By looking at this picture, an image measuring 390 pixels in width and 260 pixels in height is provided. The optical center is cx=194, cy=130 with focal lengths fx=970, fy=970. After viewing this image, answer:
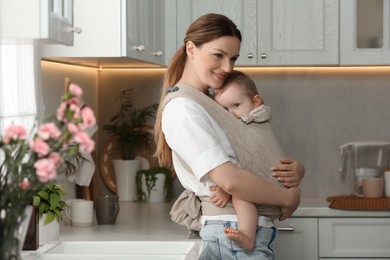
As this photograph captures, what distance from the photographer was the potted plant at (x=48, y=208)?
3189 mm

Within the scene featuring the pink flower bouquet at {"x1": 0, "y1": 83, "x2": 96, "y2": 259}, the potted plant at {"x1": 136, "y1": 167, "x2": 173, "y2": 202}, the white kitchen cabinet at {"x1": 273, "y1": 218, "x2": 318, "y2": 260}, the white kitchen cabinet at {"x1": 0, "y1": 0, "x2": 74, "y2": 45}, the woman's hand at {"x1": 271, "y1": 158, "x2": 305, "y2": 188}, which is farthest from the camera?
the potted plant at {"x1": 136, "y1": 167, "x2": 173, "y2": 202}

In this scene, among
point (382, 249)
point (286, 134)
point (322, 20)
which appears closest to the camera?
point (382, 249)

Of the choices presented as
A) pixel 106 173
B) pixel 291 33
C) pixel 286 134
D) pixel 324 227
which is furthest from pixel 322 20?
pixel 106 173

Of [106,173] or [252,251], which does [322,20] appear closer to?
[106,173]

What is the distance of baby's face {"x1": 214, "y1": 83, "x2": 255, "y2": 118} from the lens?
3.22 metres

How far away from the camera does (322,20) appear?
4.66 m

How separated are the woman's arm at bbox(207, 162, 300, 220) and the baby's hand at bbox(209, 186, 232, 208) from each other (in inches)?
3.0

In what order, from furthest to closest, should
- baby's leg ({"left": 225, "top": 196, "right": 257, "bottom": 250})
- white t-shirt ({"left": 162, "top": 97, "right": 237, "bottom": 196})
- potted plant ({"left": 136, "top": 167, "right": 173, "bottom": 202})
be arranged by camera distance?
1. potted plant ({"left": 136, "top": 167, "right": 173, "bottom": 202})
2. baby's leg ({"left": 225, "top": 196, "right": 257, "bottom": 250})
3. white t-shirt ({"left": 162, "top": 97, "right": 237, "bottom": 196})

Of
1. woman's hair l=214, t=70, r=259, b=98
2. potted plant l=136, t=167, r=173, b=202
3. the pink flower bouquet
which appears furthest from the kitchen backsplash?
the pink flower bouquet

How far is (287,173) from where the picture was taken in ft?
10.4

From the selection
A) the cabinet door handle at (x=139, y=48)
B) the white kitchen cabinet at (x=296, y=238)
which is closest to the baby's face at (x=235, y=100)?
the cabinet door handle at (x=139, y=48)

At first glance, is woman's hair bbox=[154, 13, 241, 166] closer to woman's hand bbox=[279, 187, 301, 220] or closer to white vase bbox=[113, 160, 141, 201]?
woman's hand bbox=[279, 187, 301, 220]

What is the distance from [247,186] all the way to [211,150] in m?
0.17

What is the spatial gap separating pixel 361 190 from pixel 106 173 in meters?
1.33
